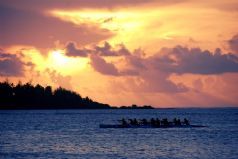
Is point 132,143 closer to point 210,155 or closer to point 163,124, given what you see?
point 210,155

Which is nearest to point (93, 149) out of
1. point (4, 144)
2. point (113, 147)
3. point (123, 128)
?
point (113, 147)

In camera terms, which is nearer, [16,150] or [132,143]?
[16,150]

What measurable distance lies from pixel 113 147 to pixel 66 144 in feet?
22.0

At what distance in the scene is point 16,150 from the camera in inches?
2405

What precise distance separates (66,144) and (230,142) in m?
21.7

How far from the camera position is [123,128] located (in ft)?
327

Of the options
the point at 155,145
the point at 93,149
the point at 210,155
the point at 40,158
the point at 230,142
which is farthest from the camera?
the point at 230,142

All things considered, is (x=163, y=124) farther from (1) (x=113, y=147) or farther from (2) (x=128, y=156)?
(2) (x=128, y=156)

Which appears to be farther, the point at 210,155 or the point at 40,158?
the point at 210,155

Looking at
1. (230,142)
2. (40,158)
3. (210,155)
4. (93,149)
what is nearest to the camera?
(40,158)

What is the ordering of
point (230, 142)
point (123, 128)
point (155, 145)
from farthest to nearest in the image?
point (123, 128) → point (230, 142) → point (155, 145)

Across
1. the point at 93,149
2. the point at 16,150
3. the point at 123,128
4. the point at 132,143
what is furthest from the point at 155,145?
the point at 123,128

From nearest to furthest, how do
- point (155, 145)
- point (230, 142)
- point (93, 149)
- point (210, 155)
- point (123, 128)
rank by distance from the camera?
point (210, 155)
point (93, 149)
point (155, 145)
point (230, 142)
point (123, 128)

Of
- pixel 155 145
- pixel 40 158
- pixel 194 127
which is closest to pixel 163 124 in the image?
pixel 194 127
